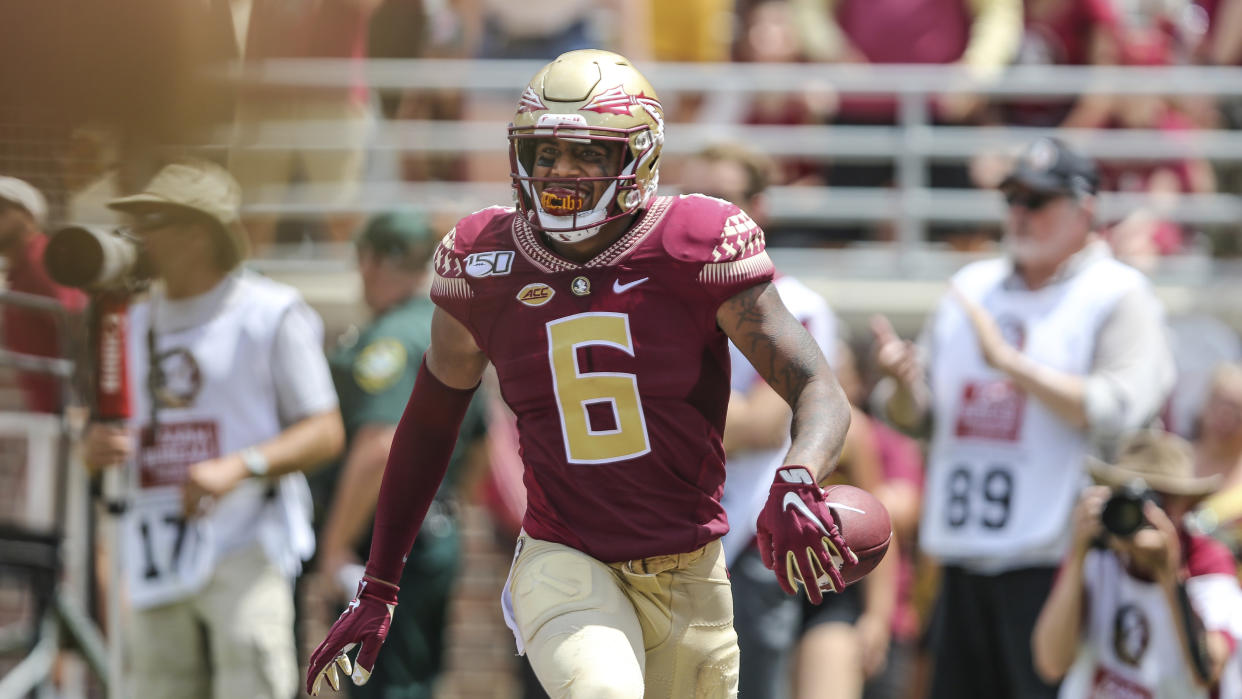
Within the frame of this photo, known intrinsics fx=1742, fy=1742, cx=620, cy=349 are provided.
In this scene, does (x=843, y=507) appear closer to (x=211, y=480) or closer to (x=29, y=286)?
(x=211, y=480)

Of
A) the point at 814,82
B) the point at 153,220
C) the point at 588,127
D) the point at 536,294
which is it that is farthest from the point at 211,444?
the point at 814,82

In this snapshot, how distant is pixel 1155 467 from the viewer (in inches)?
219

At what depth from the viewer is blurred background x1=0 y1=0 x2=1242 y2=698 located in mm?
8250

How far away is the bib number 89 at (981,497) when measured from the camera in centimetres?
593

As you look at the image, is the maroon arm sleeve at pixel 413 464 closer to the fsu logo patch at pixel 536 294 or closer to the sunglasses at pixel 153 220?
the fsu logo patch at pixel 536 294

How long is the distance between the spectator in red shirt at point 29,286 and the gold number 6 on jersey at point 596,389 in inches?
88.4

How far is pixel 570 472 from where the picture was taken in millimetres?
3928

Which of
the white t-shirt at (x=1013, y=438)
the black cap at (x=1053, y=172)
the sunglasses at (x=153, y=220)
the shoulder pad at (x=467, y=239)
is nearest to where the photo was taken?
the shoulder pad at (x=467, y=239)

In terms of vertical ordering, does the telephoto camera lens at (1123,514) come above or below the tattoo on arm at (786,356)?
below

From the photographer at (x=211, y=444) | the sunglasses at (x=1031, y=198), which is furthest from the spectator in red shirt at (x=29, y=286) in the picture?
the sunglasses at (x=1031, y=198)

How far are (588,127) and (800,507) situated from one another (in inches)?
39.0

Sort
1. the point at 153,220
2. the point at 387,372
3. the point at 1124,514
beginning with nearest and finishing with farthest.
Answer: the point at 1124,514 < the point at 153,220 < the point at 387,372

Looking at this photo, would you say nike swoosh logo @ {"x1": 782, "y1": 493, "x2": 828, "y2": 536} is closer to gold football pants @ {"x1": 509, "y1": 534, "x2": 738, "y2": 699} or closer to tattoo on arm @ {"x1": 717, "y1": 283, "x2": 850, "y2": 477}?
tattoo on arm @ {"x1": 717, "y1": 283, "x2": 850, "y2": 477}

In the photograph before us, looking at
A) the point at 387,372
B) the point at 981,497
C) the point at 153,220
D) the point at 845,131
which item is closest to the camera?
the point at 153,220
